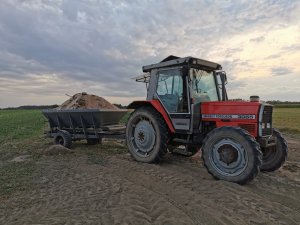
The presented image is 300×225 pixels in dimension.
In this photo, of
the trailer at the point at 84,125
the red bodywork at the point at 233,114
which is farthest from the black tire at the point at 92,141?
the red bodywork at the point at 233,114

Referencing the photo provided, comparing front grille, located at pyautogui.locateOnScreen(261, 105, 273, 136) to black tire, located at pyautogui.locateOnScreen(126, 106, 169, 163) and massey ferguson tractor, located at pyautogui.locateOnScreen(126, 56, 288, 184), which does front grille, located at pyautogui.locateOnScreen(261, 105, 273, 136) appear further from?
black tire, located at pyautogui.locateOnScreen(126, 106, 169, 163)

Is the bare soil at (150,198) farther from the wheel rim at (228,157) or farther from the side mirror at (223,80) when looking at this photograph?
the side mirror at (223,80)

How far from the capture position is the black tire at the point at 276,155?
829 centimetres

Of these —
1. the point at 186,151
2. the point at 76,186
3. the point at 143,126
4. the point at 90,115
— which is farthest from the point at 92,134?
the point at 76,186

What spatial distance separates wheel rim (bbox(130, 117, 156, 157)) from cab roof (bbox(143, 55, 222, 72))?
148 centimetres

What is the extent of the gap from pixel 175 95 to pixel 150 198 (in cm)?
360

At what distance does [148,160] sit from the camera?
29.9 ft

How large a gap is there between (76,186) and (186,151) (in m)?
3.22

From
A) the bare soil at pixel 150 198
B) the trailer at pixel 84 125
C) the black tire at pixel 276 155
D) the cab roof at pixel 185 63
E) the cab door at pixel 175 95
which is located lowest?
the bare soil at pixel 150 198

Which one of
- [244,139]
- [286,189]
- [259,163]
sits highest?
[244,139]

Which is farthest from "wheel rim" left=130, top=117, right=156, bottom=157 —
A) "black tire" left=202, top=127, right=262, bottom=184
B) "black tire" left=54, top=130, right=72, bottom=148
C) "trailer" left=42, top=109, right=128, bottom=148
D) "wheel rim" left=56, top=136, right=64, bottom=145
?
"wheel rim" left=56, top=136, right=64, bottom=145

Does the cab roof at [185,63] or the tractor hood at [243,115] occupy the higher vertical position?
the cab roof at [185,63]

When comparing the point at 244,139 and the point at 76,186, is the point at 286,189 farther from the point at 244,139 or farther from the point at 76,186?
the point at 76,186

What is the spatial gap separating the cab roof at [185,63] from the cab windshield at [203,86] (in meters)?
0.17
